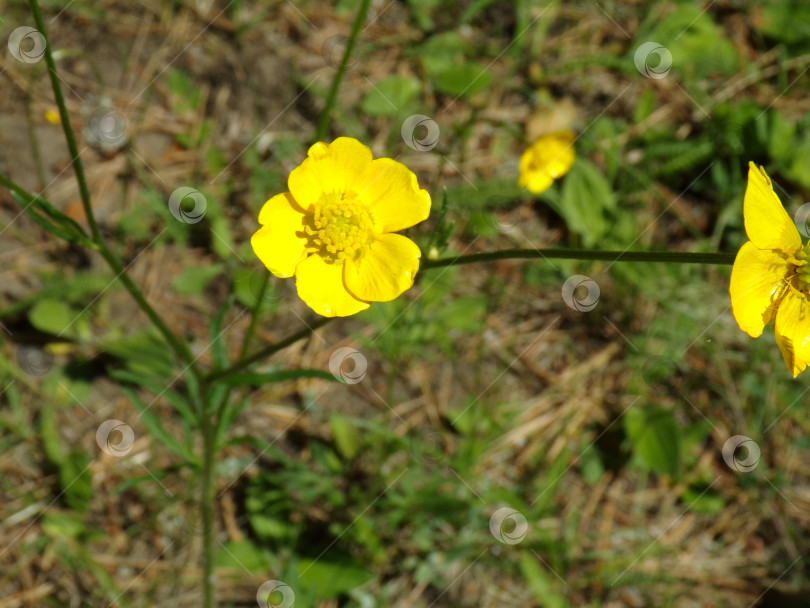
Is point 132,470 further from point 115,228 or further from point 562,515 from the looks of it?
point 562,515

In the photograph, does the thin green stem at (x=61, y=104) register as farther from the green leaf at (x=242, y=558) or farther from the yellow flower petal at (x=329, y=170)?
the green leaf at (x=242, y=558)

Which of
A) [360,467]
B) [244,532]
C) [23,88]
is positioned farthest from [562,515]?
[23,88]

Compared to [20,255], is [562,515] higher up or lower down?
lower down

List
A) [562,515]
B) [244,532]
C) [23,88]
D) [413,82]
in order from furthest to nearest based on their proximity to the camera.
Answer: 1. [413,82]
2. [23,88]
3. [562,515]
4. [244,532]

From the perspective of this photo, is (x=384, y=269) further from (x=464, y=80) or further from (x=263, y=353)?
(x=464, y=80)

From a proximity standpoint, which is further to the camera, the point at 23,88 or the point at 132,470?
the point at 23,88
